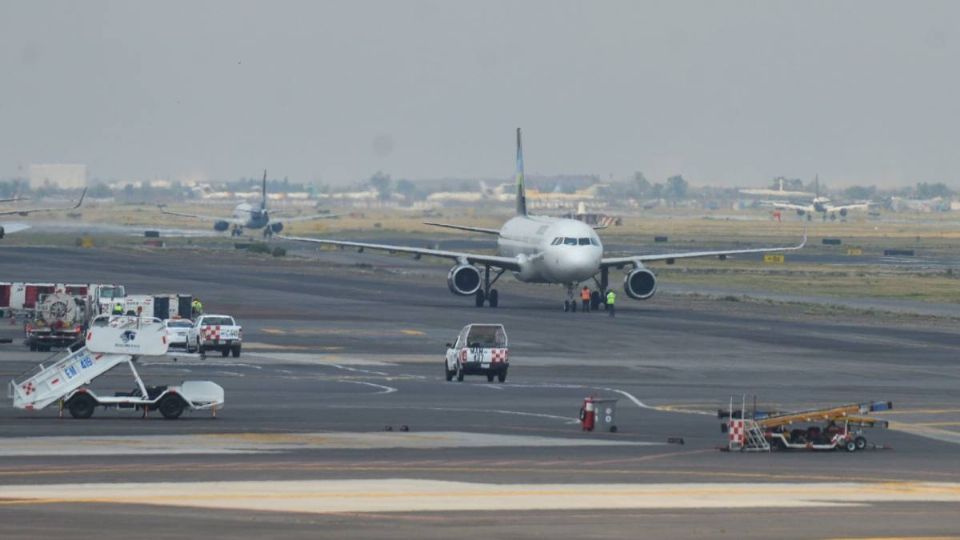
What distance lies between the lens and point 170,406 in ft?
161

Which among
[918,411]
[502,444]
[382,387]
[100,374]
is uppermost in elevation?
[100,374]

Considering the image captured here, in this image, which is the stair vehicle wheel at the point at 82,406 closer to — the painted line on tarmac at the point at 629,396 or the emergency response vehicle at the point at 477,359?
the painted line on tarmac at the point at 629,396

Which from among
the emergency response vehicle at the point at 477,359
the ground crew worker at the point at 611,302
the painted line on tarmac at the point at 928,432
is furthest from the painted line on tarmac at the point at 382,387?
the ground crew worker at the point at 611,302

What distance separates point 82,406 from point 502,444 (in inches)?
472

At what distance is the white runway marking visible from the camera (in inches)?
1601

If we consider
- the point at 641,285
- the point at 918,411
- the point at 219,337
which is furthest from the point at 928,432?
the point at 641,285

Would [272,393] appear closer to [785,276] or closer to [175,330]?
[175,330]

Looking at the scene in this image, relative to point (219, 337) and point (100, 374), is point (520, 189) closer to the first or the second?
point (219, 337)

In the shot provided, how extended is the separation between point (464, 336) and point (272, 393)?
9.16 m

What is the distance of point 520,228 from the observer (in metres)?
104

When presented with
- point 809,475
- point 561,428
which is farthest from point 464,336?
point 809,475

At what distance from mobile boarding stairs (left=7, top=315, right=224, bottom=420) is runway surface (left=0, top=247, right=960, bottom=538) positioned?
584 mm

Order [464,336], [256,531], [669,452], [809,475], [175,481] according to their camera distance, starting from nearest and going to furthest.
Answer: [256,531]
[175,481]
[809,475]
[669,452]
[464,336]

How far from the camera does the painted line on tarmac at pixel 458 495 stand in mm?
32344
